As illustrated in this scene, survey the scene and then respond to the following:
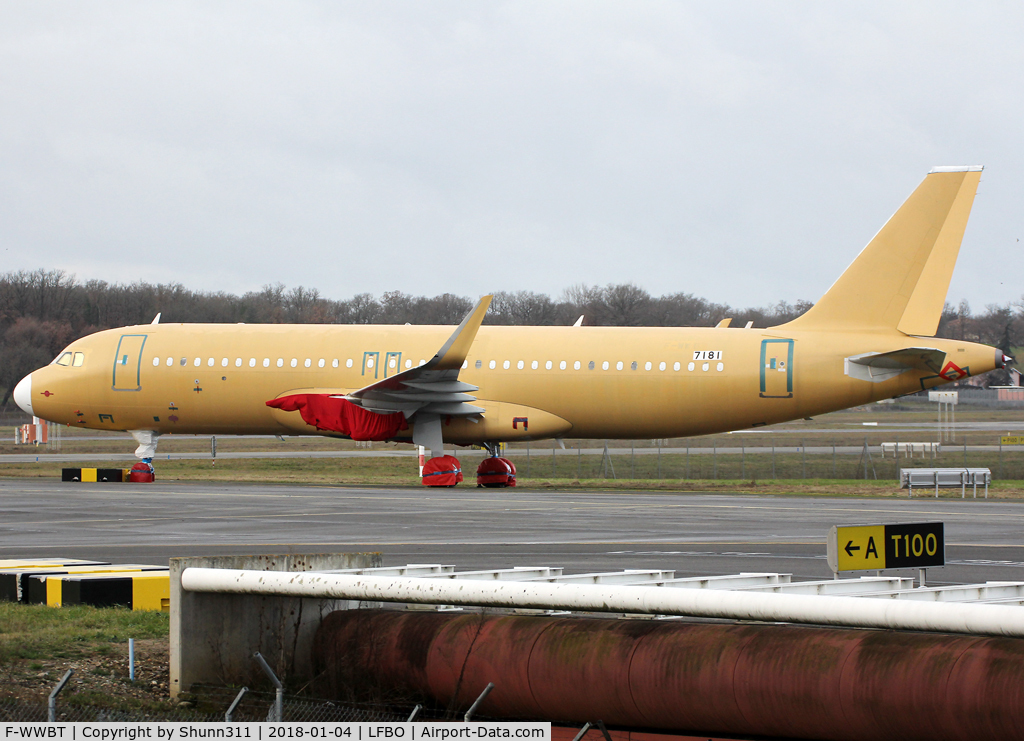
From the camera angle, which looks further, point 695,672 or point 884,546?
point 884,546

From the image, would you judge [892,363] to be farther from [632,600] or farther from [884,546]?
[632,600]

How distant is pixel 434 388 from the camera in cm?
3191

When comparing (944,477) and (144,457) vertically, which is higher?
(144,457)

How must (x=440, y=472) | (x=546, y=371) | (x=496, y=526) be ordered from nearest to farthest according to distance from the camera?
(x=496, y=526) < (x=440, y=472) < (x=546, y=371)

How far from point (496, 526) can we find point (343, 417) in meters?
12.8

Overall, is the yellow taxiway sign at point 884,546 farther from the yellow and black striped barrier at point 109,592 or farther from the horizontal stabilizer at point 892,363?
the horizontal stabilizer at point 892,363

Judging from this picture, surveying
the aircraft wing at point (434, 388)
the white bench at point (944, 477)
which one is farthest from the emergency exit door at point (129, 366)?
the white bench at point (944, 477)

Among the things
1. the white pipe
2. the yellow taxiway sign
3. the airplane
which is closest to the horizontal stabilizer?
A: the airplane

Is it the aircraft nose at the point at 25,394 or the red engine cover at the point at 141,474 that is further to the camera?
the aircraft nose at the point at 25,394

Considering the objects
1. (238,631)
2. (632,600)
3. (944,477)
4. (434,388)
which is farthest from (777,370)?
(632,600)

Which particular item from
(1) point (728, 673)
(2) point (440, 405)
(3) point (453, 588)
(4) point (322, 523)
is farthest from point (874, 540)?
(2) point (440, 405)

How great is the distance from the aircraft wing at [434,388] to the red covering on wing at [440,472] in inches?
53.9

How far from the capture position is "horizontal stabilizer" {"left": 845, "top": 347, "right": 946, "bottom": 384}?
3098 centimetres

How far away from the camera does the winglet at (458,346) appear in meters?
29.4
